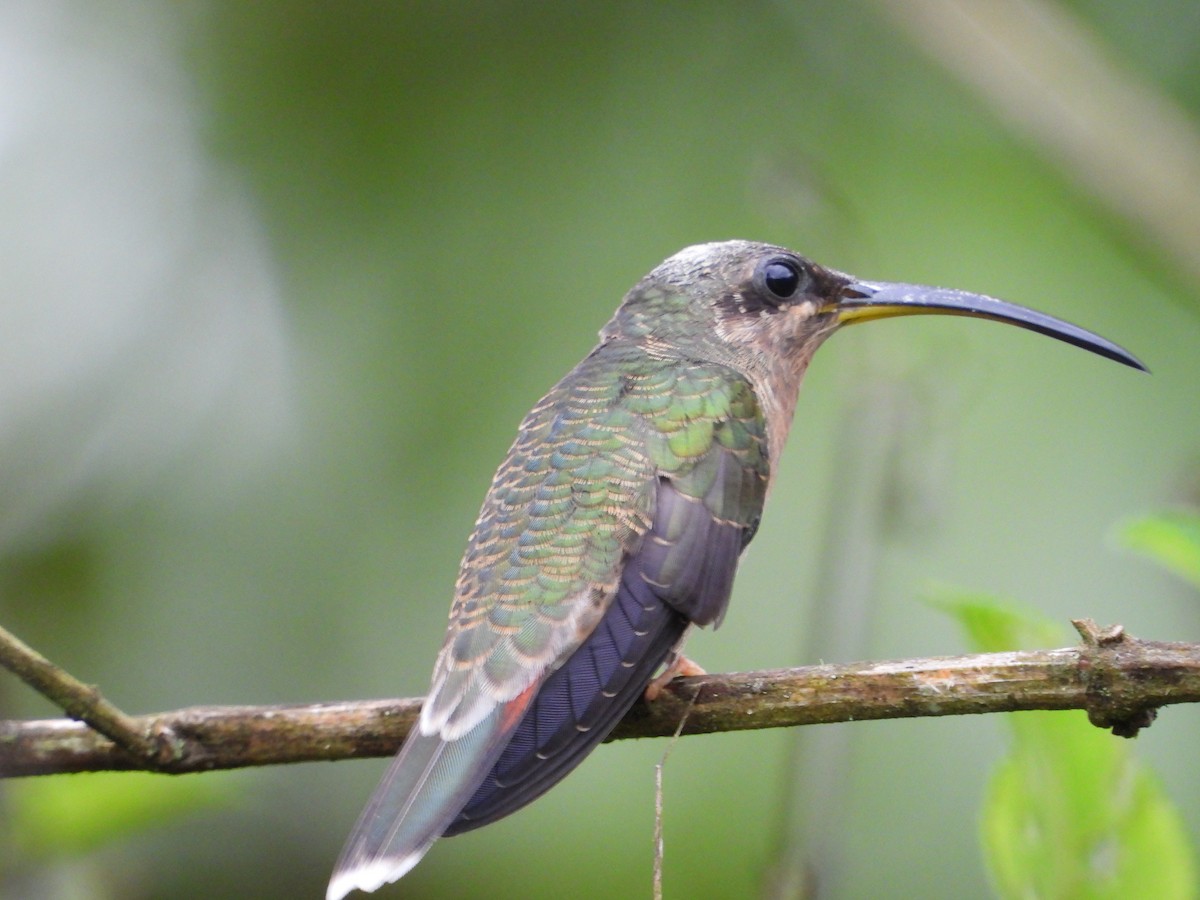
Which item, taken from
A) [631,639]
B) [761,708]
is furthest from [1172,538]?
[631,639]

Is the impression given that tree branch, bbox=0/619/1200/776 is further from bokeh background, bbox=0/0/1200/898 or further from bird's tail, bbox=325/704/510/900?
bokeh background, bbox=0/0/1200/898

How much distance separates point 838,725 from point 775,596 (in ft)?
8.11

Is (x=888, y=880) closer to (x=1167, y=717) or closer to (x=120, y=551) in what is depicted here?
(x=1167, y=717)

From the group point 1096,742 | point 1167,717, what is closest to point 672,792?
point 1167,717

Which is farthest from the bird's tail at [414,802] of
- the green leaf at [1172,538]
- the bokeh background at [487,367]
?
the green leaf at [1172,538]

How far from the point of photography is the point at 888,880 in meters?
5.17

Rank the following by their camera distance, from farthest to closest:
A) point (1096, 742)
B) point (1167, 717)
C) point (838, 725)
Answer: point (1167, 717) < point (838, 725) < point (1096, 742)

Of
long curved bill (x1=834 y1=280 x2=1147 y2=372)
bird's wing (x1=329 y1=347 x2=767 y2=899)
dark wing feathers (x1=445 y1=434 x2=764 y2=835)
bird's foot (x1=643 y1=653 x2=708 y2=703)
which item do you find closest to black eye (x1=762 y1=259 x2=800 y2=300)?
long curved bill (x1=834 y1=280 x2=1147 y2=372)

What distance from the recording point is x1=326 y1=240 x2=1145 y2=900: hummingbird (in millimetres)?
2673

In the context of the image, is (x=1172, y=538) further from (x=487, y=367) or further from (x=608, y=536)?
(x=487, y=367)

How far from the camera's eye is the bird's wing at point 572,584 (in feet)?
8.68

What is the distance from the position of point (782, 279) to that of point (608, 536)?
4.25 feet

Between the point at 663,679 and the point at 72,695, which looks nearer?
the point at 72,695

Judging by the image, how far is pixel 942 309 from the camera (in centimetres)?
382
